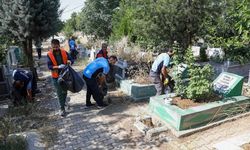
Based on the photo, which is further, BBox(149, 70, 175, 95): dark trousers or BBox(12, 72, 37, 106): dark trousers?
BBox(12, 72, 37, 106): dark trousers

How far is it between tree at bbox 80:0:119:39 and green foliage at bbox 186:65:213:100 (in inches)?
743

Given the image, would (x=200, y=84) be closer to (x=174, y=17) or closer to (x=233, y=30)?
(x=174, y=17)

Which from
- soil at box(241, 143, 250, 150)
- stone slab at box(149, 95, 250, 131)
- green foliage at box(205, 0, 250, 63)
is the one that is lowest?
soil at box(241, 143, 250, 150)

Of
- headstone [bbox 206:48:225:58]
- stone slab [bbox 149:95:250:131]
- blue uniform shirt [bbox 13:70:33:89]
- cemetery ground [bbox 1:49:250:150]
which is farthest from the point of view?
headstone [bbox 206:48:225:58]

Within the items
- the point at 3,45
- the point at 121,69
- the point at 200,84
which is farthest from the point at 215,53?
the point at 3,45

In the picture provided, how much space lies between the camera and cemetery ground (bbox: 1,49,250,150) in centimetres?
504

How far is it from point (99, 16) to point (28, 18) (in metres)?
16.8

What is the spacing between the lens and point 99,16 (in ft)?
79.8

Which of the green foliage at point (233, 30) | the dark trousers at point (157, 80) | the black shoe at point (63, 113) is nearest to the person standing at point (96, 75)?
the black shoe at point (63, 113)

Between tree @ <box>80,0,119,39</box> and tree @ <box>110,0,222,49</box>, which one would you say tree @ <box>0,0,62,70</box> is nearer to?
tree @ <box>110,0,222,49</box>

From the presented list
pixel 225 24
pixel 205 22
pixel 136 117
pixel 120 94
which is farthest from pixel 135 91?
pixel 225 24

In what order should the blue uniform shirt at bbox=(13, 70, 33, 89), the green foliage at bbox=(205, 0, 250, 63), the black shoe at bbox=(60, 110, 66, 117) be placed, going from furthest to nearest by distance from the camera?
1. the blue uniform shirt at bbox=(13, 70, 33, 89)
2. the black shoe at bbox=(60, 110, 66, 117)
3. the green foliage at bbox=(205, 0, 250, 63)

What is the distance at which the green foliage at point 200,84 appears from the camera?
5.81m

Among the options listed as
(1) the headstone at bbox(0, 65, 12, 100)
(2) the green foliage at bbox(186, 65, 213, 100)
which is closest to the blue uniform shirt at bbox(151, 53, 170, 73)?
(2) the green foliage at bbox(186, 65, 213, 100)
